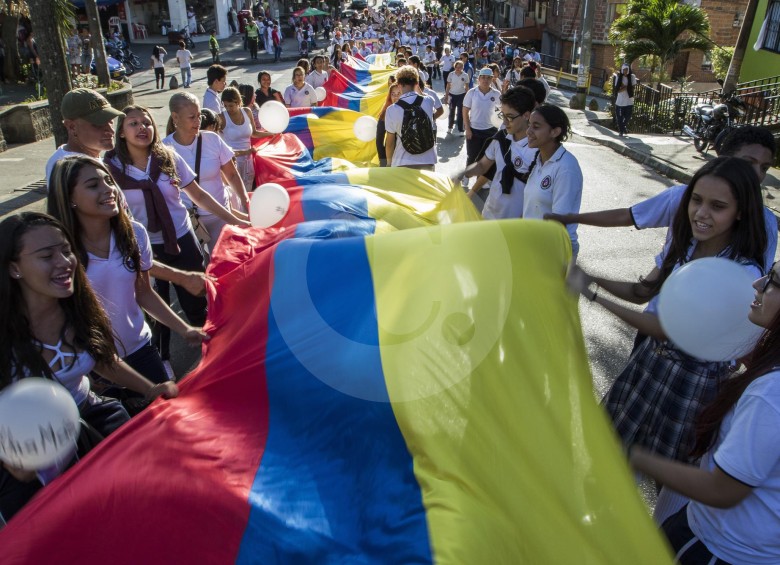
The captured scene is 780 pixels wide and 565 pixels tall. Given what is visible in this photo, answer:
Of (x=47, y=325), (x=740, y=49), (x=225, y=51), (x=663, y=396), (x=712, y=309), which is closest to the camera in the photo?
(x=712, y=309)

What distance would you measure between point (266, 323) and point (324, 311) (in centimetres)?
31

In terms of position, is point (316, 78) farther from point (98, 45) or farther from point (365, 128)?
point (98, 45)

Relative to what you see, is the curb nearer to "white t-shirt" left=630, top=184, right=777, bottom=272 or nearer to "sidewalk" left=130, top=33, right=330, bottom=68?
"white t-shirt" left=630, top=184, right=777, bottom=272

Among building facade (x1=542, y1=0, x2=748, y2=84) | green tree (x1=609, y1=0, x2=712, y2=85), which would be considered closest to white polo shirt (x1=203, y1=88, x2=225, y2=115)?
green tree (x1=609, y1=0, x2=712, y2=85)

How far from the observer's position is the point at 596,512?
6.32ft

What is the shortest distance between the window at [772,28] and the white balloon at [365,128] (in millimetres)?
14834

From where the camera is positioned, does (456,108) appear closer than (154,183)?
No

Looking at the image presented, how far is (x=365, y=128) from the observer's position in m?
8.04

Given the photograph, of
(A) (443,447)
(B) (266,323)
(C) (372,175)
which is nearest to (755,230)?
(A) (443,447)

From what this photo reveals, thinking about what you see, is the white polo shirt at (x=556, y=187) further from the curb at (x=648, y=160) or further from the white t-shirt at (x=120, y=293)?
the curb at (x=648, y=160)

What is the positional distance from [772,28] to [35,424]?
2128 centimetres

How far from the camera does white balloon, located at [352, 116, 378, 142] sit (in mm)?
8039

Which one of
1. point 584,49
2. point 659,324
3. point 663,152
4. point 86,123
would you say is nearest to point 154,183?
point 86,123

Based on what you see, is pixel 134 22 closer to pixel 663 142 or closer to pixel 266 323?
pixel 663 142
